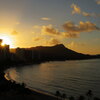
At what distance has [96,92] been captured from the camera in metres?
79.6

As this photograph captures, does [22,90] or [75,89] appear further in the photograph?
[75,89]

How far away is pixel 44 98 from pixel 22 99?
363 inches

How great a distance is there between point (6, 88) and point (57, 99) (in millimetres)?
19814

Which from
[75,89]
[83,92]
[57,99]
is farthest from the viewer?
[75,89]

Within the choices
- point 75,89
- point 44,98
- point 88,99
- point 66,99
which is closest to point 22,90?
point 44,98

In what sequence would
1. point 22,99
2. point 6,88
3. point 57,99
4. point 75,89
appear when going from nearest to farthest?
point 22,99, point 57,99, point 6,88, point 75,89

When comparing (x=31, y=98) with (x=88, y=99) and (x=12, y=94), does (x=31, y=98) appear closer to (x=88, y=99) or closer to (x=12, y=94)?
(x=12, y=94)

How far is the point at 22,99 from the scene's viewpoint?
60.0m

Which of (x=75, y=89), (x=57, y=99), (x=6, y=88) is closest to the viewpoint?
(x=57, y=99)

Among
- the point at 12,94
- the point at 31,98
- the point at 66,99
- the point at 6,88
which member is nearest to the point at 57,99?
the point at 66,99

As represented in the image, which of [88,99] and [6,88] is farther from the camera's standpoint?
[6,88]

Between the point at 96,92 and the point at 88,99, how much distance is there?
1312cm

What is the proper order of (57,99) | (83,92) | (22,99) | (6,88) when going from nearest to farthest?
(22,99), (57,99), (6,88), (83,92)

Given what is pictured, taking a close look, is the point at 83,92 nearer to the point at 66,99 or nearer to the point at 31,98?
the point at 66,99
